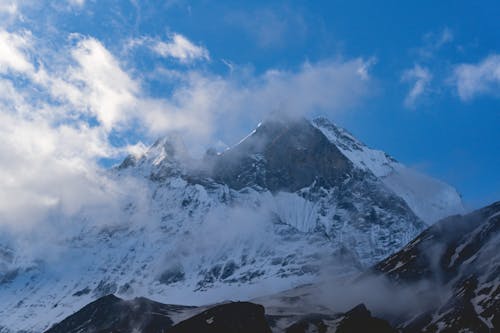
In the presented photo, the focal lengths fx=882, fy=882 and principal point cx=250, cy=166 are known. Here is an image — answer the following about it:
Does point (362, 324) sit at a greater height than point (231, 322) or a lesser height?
lesser

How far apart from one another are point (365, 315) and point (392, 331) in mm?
7794

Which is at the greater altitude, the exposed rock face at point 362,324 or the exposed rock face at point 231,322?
the exposed rock face at point 231,322

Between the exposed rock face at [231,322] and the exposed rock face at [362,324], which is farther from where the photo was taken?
the exposed rock face at [231,322]

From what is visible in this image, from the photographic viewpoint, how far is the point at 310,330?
199750mm

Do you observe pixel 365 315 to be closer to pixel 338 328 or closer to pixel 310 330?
pixel 338 328

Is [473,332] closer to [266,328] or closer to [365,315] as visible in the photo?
[365,315]

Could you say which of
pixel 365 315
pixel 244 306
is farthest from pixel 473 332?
pixel 244 306

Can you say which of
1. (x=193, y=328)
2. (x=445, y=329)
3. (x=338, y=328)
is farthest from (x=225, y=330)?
(x=445, y=329)

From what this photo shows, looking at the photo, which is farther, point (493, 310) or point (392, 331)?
point (493, 310)

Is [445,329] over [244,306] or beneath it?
beneath

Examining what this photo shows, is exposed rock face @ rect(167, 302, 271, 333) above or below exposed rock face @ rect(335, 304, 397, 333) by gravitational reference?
above

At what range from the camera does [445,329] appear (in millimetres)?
195250

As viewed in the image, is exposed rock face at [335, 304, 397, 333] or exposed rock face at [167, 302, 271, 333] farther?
exposed rock face at [167, 302, 271, 333]

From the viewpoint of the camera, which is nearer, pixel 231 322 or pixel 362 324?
pixel 362 324
